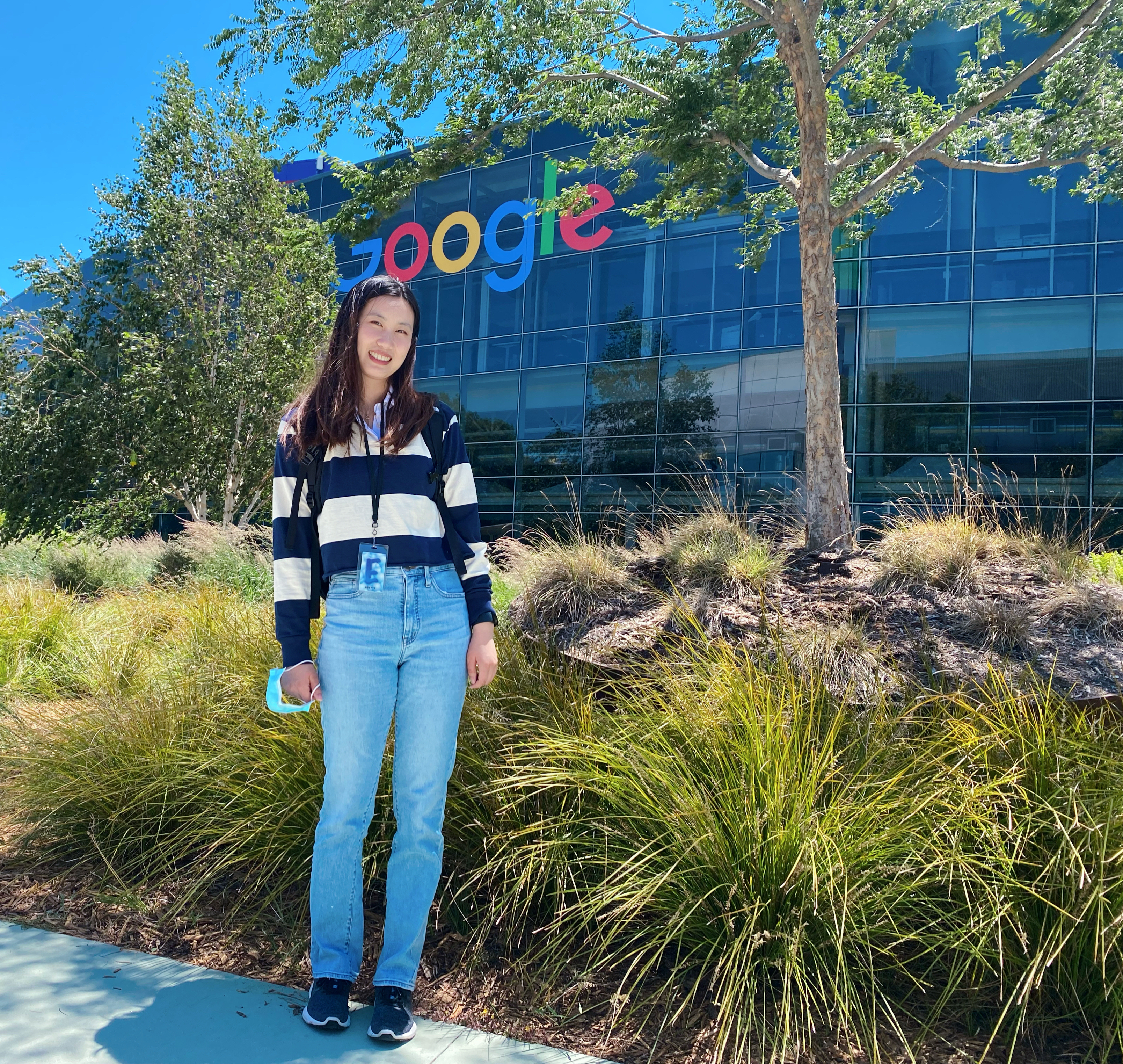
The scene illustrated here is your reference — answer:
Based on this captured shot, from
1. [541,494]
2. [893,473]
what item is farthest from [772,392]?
[541,494]

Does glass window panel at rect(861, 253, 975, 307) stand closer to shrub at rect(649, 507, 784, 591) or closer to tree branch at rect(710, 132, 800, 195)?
tree branch at rect(710, 132, 800, 195)

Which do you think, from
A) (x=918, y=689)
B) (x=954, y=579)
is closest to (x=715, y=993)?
(x=918, y=689)

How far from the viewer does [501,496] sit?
2098 cm

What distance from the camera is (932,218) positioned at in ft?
54.7

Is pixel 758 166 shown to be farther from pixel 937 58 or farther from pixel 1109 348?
pixel 937 58

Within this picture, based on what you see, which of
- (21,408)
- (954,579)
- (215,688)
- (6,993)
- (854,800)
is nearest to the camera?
(6,993)

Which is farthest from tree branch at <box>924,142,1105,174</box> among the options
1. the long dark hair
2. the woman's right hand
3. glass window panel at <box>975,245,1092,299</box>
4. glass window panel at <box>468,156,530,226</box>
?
glass window panel at <box>468,156,530,226</box>

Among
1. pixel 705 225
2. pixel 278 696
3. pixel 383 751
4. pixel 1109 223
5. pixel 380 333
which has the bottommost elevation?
pixel 383 751

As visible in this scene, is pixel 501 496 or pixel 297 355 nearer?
pixel 297 355

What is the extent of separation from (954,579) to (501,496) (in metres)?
16.5

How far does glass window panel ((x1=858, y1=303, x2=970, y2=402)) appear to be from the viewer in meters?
16.5

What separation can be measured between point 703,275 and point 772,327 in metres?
1.99

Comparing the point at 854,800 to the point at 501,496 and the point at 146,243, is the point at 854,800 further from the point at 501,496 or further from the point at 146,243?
Result: the point at 501,496

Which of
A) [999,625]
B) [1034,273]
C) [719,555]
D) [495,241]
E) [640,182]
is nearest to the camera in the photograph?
[999,625]
